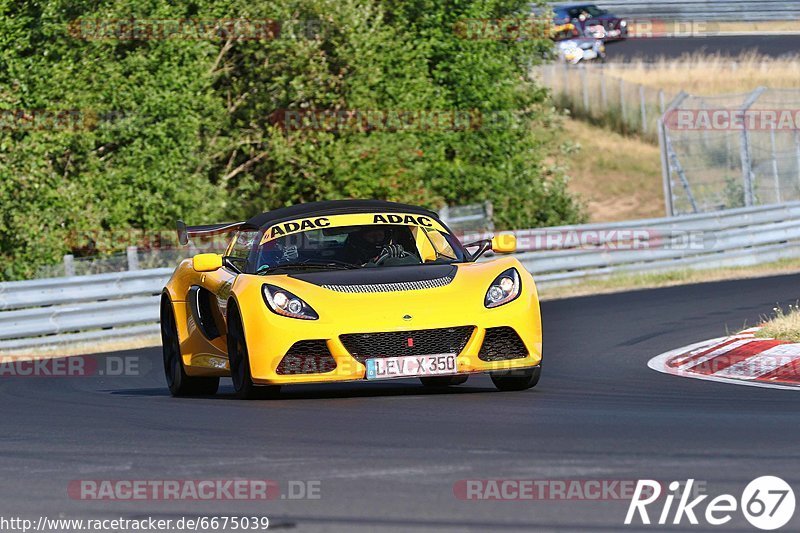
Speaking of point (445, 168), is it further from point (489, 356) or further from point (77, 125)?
point (489, 356)

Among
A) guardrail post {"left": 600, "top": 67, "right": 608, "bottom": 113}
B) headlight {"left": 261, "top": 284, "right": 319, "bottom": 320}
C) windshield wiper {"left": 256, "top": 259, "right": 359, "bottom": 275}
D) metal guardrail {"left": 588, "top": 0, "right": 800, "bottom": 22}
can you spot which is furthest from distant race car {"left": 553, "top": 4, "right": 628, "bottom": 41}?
headlight {"left": 261, "top": 284, "right": 319, "bottom": 320}

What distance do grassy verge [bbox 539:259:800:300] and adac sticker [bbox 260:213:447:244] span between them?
12.8m

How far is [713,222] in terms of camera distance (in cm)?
2588

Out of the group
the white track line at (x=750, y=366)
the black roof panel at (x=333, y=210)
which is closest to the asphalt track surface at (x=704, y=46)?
the white track line at (x=750, y=366)

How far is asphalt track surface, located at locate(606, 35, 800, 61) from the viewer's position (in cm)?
5072

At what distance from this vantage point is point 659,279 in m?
24.6

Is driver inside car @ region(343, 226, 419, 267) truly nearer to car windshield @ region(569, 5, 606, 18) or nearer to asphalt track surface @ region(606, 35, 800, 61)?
car windshield @ region(569, 5, 606, 18)

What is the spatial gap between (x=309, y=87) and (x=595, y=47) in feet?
78.7

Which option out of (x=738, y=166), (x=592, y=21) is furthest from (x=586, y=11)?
(x=738, y=166)

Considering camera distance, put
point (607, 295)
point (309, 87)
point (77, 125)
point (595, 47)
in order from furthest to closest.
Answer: point (595, 47), point (309, 87), point (77, 125), point (607, 295)

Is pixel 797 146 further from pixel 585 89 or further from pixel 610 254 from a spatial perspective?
pixel 585 89

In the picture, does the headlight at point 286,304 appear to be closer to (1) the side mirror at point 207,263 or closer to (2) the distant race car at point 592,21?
(1) the side mirror at point 207,263

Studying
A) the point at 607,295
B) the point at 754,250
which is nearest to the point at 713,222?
the point at 754,250

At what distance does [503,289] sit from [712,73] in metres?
39.7
